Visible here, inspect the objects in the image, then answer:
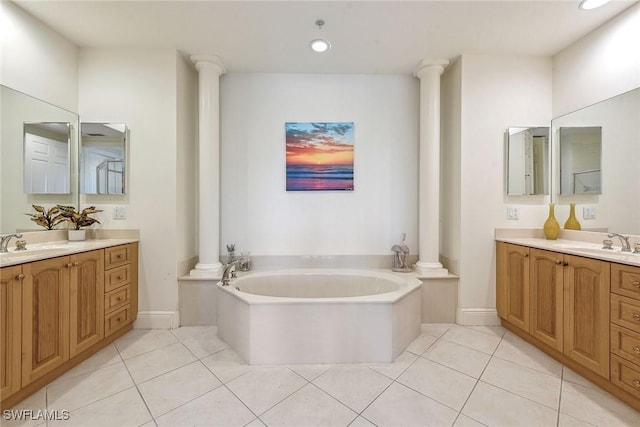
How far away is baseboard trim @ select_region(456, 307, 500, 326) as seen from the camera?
234 cm

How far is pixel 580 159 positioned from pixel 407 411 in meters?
2.47

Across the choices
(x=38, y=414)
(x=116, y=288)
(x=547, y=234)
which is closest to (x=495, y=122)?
(x=547, y=234)

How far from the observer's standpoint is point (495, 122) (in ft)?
7.77

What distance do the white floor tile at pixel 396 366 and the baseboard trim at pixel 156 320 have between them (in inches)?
70.0

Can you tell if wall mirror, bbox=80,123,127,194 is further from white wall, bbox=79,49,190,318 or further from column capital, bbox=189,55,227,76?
column capital, bbox=189,55,227,76

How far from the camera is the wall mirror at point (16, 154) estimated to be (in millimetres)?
1720

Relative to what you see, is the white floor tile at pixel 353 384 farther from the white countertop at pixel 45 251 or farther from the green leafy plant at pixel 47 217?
the green leafy plant at pixel 47 217

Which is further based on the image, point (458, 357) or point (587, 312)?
point (458, 357)

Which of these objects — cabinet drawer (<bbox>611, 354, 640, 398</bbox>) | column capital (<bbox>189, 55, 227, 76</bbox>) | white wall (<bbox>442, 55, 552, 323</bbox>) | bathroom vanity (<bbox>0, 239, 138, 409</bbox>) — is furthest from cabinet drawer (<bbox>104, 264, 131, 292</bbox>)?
cabinet drawer (<bbox>611, 354, 640, 398</bbox>)

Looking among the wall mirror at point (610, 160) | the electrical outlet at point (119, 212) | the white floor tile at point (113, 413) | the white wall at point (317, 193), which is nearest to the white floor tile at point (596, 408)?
the wall mirror at point (610, 160)

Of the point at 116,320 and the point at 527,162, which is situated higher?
the point at 527,162

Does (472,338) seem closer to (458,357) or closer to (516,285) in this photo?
(458,357)

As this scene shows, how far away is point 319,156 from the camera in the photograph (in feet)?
8.77

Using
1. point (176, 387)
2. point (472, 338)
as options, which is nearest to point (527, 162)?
point (472, 338)
